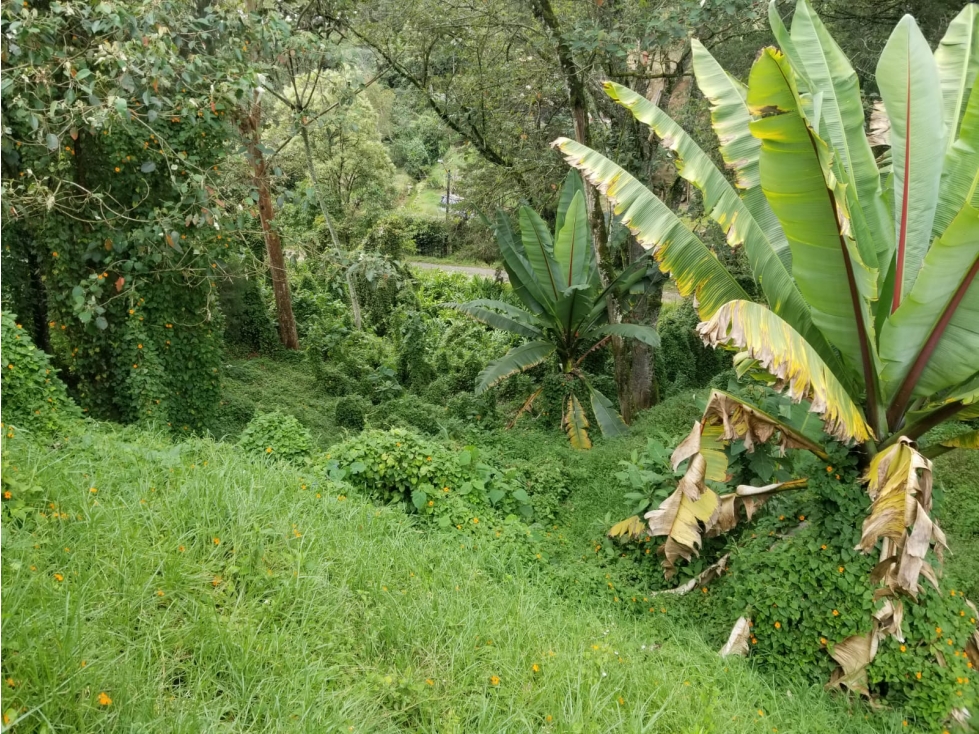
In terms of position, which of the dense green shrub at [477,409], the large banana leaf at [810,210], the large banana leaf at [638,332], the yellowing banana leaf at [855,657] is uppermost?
the large banana leaf at [810,210]

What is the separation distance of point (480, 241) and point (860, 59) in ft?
33.2

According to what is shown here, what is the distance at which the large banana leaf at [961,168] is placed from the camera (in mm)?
3414

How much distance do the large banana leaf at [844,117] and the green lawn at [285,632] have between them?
2.67 m

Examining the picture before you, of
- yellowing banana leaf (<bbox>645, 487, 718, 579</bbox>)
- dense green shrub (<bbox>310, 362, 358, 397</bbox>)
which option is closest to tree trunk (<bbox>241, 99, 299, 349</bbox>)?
dense green shrub (<bbox>310, 362, 358, 397</bbox>)

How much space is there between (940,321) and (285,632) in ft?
11.6

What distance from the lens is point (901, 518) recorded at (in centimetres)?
324

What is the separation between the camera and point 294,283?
18.0 meters

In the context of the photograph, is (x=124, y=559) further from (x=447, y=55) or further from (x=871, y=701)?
(x=447, y=55)

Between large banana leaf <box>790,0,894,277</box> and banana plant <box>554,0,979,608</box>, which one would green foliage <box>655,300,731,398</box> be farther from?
large banana leaf <box>790,0,894,277</box>

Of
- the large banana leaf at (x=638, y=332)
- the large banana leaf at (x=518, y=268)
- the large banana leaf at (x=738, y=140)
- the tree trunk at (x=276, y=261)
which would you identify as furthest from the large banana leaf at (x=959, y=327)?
the tree trunk at (x=276, y=261)

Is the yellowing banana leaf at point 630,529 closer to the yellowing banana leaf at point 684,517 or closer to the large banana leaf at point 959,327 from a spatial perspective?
the yellowing banana leaf at point 684,517

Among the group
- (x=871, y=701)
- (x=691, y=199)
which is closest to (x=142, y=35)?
(x=871, y=701)

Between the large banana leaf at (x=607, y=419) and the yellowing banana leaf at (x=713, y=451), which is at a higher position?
the yellowing banana leaf at (x=713, y=451)

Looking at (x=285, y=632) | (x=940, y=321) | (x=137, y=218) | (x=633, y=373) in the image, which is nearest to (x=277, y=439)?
(x=137, y=218)
